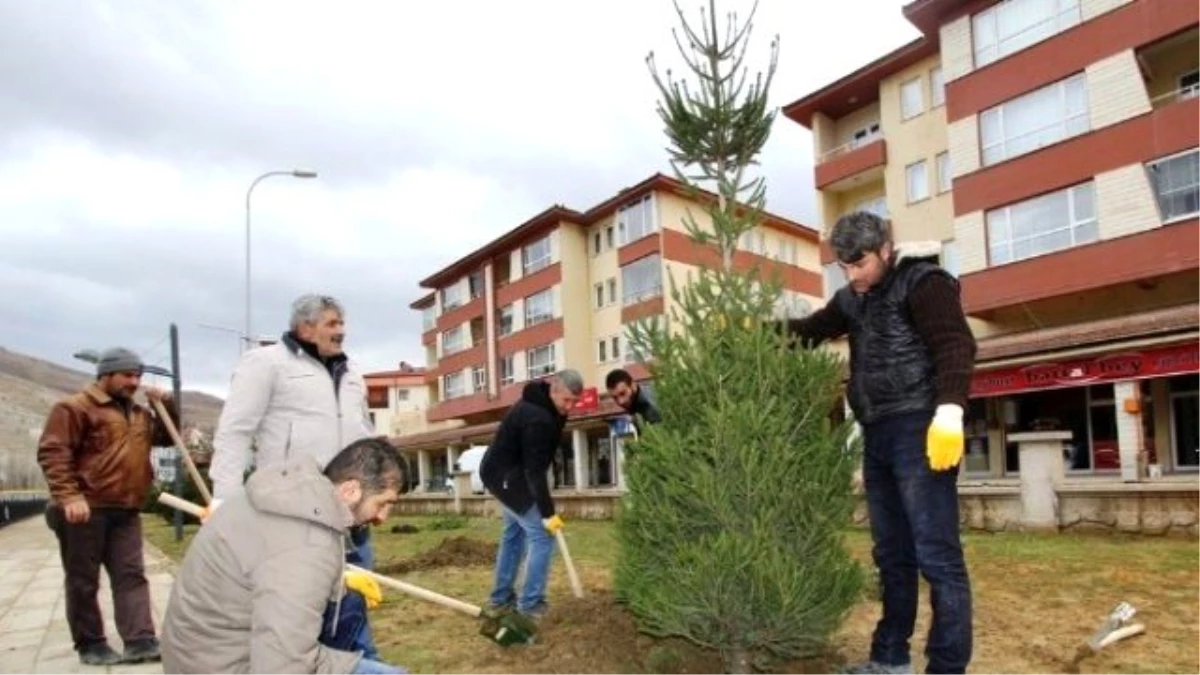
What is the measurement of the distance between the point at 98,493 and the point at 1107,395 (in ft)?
84.3

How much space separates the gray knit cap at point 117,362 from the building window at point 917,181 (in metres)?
26.8

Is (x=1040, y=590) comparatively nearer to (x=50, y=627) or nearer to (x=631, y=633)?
(x=631, y=633)

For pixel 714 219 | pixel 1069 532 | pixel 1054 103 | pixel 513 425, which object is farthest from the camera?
pixel 1054 103

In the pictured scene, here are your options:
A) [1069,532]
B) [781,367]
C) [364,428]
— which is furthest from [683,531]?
[1069,532]

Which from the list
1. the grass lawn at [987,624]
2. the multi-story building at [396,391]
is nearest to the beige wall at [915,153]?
the grass lawn at [987,624]

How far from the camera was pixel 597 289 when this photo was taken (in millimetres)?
45844

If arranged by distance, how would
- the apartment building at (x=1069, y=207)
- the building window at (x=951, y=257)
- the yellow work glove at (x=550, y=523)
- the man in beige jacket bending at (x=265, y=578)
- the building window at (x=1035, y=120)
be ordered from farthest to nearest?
1. the building window at (x=951, y=257)
2. the building window at (x=1035, y=120)
3. the apartment building at (x=1069, y=207)
4. the yellow work glove at (x=550, y=523)
5. the man in beige jacket bending at (x=265, y=578)

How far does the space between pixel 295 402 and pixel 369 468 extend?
2.18 metres

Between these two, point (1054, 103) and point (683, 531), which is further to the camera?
point (1054, 103)

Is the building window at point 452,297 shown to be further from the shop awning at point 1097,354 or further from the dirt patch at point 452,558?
the dirt patch at point 452,558

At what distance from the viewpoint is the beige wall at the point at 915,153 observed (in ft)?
93.9

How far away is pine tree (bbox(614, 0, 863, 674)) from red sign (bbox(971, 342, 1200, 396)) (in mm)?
12198

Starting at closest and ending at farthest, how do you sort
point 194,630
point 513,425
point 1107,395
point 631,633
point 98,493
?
1. point 194,630
2. point 631,633
3. point 98,493
4. point 513,425
5. point 1107,395

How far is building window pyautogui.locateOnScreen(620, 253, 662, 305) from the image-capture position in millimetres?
→ 39938
